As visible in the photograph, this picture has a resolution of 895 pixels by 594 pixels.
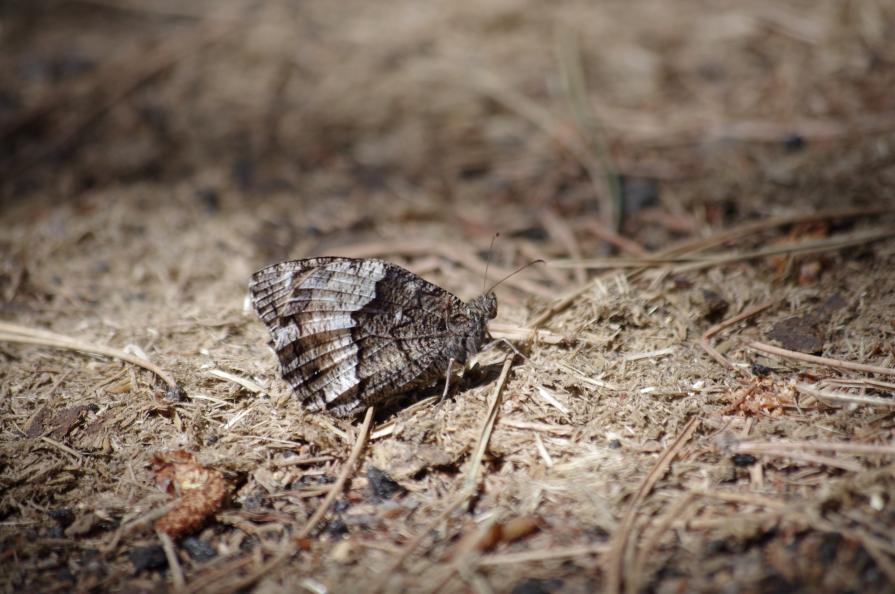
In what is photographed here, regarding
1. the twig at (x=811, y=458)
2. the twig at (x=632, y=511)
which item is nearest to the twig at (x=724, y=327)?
the twig at (x=632, y=511)

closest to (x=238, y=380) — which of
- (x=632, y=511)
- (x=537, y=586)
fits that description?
(x=537, y=586)

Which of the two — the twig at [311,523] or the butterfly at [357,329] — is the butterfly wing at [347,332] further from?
the twig at [311,523]

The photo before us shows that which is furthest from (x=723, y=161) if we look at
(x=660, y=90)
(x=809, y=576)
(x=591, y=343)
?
(x=809, y=576)

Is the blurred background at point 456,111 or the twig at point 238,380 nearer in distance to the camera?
the twig at point 238,380

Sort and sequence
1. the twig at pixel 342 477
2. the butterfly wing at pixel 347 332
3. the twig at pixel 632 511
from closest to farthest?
1. the twig at pixel 632 511
2. the twig at pixel 342 477
3. the butterfly wing at pixel 347 332

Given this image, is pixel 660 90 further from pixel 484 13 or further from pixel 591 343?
pixel 591 343

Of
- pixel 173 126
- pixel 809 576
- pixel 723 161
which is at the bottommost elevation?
pixel 809 576

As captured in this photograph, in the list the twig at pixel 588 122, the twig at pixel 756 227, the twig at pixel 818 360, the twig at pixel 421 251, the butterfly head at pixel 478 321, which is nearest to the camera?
the twig at pixel 818 360
